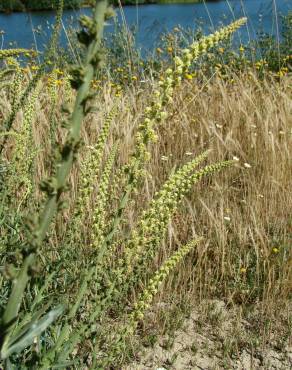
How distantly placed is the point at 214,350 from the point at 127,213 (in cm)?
80

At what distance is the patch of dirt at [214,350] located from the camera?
7.73ft

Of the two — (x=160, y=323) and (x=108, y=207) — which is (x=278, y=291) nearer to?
(x=160, y=323)

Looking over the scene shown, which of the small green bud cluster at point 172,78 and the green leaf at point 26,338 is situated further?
the small green bud cluster at point 172,78

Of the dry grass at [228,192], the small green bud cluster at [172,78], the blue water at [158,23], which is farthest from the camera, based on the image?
the blue water at [158,23]

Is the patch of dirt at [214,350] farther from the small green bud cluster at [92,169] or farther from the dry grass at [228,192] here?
the small green bud cluster at [92,169]

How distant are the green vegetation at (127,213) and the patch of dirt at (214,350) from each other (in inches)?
1.6

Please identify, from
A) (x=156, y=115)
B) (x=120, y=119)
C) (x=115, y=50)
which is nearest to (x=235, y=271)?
(x=120, y=119)

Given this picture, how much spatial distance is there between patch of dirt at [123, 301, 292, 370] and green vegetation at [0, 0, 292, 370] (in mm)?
42

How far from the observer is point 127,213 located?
286cm

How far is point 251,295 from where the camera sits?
2.74m

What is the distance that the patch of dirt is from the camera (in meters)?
2.36

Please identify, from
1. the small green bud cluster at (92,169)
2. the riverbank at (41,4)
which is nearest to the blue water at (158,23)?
the riverbank at (41,4)

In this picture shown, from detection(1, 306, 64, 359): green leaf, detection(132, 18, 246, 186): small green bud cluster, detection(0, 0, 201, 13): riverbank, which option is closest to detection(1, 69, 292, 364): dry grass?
detection(0, 0, 201, 13): riverbank

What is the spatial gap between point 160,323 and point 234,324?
34cm
